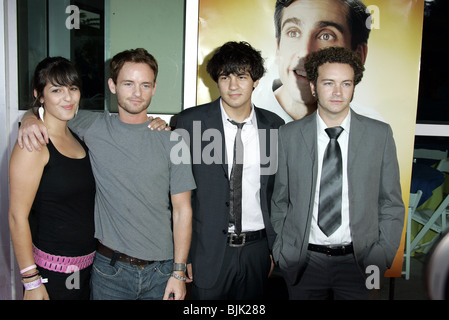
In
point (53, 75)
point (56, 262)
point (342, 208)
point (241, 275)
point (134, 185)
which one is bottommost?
point (241, 275)

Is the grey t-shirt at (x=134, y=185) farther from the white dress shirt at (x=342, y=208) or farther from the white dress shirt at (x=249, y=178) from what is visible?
the white dress shirt at (x=342, y=208)

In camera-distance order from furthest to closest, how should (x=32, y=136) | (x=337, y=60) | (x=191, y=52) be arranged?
(x=191, y=52) < (x=337, y=60) < (x=32, y=136)

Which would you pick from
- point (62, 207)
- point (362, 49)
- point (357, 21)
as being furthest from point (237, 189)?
point (357, 21)

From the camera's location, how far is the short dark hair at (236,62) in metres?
2.48

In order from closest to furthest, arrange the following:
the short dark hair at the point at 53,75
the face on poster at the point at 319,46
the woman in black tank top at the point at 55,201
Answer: the woman in black tank top at the point at 55,201
the short dark hair at the point at 53,75
the face on poster at the point at 319,46

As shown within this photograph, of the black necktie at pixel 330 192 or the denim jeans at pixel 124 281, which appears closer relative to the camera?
the denim jeans at pixel 124 281

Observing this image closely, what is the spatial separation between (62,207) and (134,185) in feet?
1.32

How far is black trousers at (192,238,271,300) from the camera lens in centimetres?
238

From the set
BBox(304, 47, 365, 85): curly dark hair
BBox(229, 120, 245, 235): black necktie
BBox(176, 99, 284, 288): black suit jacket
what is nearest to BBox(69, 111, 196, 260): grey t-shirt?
BBox(176, 99, 284, 288): black suit jacket

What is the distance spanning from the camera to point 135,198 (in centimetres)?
207

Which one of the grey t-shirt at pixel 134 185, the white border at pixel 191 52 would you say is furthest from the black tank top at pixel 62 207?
the white border at pixel 191 52

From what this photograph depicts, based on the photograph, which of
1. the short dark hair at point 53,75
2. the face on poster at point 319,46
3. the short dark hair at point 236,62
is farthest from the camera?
the face on poster at point 319,46

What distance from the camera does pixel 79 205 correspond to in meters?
2.04

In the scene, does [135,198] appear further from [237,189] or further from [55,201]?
[237,189]
